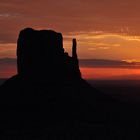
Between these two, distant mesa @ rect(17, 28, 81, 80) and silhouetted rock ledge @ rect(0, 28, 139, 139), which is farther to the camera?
distant mesa @ rect(17, 28, 81, 80)

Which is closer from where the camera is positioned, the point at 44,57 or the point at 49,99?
the point at 49,99

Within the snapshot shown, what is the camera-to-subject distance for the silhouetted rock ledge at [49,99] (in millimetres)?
122062

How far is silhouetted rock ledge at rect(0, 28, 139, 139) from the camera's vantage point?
400 feet

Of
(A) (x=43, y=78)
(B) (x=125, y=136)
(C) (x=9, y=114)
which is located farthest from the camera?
(A) (x=43, y=78)

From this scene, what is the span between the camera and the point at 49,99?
446ft

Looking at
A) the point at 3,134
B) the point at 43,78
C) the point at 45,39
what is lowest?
the point at 3,134

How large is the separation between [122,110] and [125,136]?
24.4 meters

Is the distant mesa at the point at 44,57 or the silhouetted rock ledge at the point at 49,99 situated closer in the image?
the silhouetted rock ledge at the point at 49,99

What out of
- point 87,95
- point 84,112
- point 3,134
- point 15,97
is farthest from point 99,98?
point 3,134

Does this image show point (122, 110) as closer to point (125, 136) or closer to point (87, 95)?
point (87, 95)

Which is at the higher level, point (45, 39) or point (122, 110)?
point (45, 39)

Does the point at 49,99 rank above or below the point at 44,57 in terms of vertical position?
below

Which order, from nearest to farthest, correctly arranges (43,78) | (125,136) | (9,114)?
1. (125,136)
2. (9,114)
3. (43,78)

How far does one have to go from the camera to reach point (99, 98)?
146 meters
